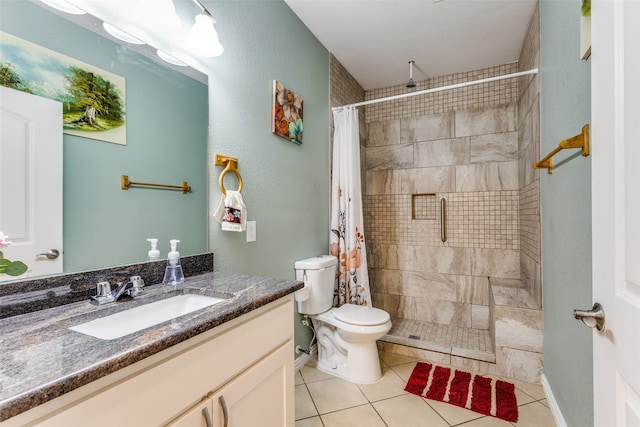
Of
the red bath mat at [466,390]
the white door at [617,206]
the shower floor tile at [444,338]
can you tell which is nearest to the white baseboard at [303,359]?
the shower floor tile at [444,338]

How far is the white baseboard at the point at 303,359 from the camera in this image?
216cm

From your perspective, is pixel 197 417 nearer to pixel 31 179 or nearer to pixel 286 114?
pixel 31 179

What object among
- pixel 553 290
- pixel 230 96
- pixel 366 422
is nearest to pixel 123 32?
pixel 230 96

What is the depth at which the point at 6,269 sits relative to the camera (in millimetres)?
855

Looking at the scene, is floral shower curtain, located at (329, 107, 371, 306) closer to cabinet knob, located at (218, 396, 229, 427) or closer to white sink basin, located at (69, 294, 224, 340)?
white sink basin, located at (69, 294, 224, 340)

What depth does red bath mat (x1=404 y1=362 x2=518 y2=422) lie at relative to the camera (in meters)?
1.75

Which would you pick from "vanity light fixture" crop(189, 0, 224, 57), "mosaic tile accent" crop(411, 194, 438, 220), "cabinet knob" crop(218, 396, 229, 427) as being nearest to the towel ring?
"vanity light fixture" crop(189, 0, 224, 57)

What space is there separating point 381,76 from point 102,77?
2.61 m

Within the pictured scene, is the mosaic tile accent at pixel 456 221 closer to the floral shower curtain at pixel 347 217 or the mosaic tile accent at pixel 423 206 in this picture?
the mosaic tile accent at pixel 423 206

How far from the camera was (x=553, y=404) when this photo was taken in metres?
1.72

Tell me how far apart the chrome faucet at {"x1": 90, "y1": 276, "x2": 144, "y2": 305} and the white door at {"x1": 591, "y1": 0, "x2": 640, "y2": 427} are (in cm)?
135

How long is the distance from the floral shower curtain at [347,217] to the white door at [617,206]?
184cm

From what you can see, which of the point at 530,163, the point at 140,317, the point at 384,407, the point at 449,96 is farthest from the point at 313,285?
the point at 449,96

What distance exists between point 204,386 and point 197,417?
0.23 feet
